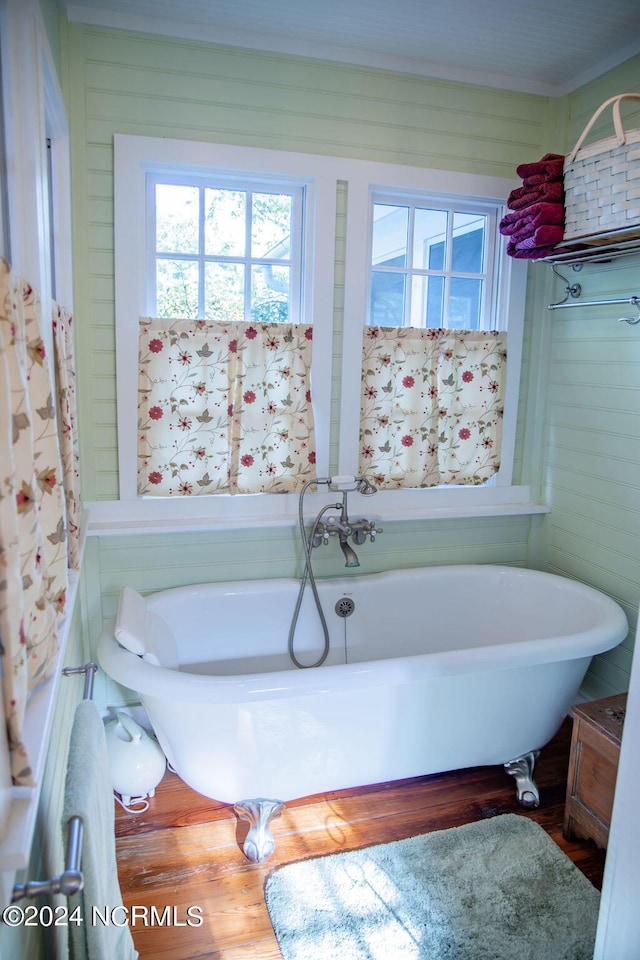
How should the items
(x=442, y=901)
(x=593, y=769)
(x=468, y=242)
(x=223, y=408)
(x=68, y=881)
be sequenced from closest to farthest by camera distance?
(x=68, y=881) → (x=442, y=901) → (x=593, y=769) → (x=223, y=408) → (x=468, y=242)

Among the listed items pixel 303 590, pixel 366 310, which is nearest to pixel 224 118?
pixel 366 310

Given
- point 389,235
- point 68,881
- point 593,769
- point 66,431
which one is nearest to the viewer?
point 68,881

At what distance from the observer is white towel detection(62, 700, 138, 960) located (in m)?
1.10

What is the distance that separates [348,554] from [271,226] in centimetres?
141

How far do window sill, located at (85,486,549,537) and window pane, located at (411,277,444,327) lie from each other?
78cm

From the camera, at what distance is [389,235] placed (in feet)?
9.76

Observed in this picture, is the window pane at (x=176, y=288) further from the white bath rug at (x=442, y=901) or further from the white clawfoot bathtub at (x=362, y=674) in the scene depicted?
the white bath rug at (x=442, y=901)

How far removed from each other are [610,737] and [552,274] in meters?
2.02

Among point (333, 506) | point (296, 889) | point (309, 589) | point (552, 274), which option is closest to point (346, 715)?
point (296, 889)

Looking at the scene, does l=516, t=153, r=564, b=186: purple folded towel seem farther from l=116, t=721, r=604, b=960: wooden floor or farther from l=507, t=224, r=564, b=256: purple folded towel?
l=116, t=721, r=604, b=960: wooden floor

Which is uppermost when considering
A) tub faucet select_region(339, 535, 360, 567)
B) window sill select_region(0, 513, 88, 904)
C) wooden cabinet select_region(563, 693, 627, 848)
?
window sill select_region(0, 513, 88, 904)

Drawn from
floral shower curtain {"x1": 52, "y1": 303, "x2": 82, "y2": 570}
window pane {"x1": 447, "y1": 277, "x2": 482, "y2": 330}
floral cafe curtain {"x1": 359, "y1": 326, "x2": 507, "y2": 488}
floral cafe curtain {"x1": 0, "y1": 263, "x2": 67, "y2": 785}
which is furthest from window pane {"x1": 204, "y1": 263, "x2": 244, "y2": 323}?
floral cafe curtain {"x1": 0, "y1": 263, "x2": 67, "y2": 785}

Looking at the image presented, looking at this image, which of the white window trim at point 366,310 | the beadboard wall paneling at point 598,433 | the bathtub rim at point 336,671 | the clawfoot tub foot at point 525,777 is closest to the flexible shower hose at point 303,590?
the white window trim at point 366,310

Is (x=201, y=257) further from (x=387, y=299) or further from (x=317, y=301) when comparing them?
(x=387, y=299)
